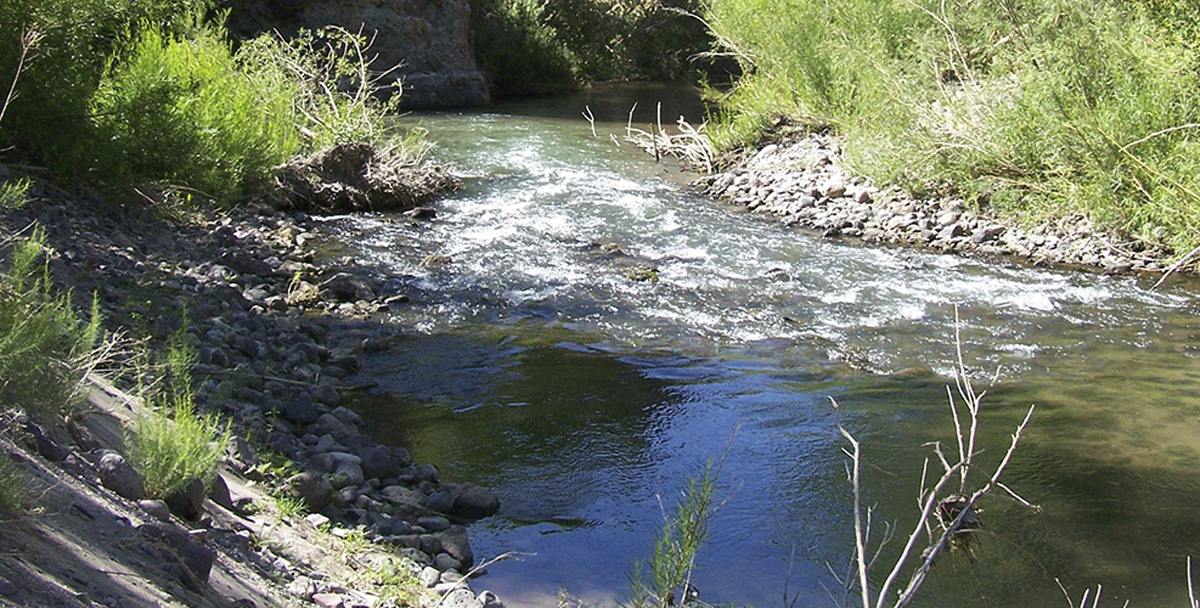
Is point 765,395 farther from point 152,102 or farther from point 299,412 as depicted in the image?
point 152,102

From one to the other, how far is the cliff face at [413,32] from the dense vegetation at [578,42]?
1.20m

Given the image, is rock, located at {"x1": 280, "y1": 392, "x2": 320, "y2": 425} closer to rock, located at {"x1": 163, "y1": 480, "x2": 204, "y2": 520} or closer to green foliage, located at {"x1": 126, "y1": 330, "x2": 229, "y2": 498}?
green foliage, located at {"x1": 126, "y1": 330, "x2": 229, "y2": 498}

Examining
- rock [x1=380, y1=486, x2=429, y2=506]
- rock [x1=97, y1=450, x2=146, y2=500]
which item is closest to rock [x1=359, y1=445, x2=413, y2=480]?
rock [x1=380, y1=486, x2=429, y2=506]

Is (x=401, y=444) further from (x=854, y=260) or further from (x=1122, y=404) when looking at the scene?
(x=854, y=260)

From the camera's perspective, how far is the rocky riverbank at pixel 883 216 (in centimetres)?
1038

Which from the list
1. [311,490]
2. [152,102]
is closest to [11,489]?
[311,490]

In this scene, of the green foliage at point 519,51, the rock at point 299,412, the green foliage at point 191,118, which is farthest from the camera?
the green foliage at point 519,51

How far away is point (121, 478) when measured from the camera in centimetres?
353

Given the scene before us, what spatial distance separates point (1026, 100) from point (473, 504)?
7869 mm

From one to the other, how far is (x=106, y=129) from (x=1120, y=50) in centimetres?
890

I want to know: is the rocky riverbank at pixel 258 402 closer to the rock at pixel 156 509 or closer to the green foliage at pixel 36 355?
the rock at pixel 156 509

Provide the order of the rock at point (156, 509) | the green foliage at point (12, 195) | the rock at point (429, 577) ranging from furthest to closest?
the green foliage at point (12, 195) → the rock at point (429, 577) → the rock at point (156, 509)

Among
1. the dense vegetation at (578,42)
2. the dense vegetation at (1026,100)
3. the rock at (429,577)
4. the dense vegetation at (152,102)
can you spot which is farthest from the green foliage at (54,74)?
the dense vegetation at (578,42)

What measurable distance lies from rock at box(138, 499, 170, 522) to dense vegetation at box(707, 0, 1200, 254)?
705 centimetres
